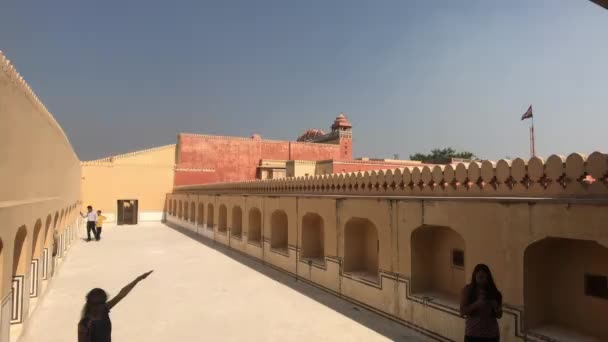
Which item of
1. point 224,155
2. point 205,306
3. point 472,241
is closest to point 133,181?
point 224,155

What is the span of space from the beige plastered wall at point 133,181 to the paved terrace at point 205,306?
1219 centimetres

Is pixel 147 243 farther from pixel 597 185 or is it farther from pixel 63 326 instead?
pixel 597 185

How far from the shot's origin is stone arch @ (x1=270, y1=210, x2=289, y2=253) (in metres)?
12.0

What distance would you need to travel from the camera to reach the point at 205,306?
801cm

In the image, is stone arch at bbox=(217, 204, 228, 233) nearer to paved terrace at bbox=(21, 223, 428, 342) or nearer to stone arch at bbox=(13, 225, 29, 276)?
paved terrace at bbox=(21, 223, 428, 342)

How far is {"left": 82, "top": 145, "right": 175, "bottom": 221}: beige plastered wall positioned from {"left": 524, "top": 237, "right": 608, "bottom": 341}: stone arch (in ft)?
79.6

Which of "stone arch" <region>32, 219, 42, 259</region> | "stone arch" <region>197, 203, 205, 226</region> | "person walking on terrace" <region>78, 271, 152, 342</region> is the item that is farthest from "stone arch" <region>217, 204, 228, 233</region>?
"person walking on terrace" <region>78, 271, 152, 342</region>

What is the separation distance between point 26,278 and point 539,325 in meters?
7.28

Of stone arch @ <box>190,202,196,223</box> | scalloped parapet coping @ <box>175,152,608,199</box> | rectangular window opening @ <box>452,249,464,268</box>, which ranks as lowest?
stone arch @ <box>190,202,196,223</box>

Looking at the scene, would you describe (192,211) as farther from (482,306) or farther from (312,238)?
(482,306)

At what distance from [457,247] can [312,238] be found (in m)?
4.47

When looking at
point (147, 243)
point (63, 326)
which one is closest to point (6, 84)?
point (63, 326)

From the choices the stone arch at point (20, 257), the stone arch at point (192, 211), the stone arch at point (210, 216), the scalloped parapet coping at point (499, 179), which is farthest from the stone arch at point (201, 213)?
the stone arch at point (20, 257)

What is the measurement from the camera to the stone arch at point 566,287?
4.75m
